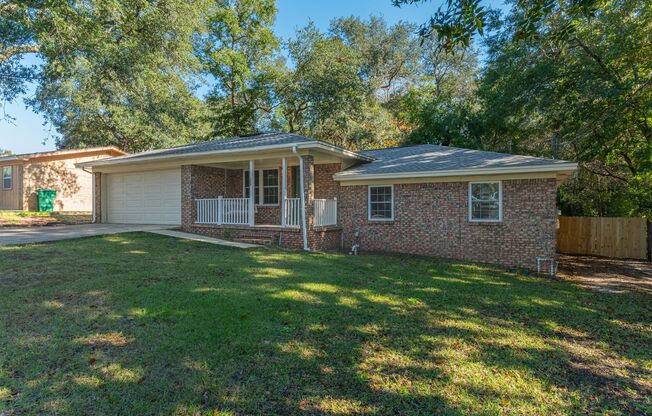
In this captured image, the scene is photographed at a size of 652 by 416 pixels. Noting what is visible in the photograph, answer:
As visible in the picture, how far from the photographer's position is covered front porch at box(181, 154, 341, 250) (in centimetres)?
1143

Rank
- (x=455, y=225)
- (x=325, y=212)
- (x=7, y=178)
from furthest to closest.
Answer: (x=7, y=178) → (x=325, y=212) → (x=455, y=225)

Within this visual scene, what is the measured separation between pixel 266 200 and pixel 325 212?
3.09m

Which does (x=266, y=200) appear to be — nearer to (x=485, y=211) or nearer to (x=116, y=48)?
(x=116, y=48)

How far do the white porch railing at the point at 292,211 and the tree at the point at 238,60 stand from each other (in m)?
15.0

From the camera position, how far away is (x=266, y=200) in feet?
47.3

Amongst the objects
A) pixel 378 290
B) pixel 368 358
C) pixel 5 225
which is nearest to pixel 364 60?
pixel 5 225

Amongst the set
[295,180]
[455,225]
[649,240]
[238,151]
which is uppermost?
[238,151]

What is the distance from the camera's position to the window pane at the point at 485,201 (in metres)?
10.5

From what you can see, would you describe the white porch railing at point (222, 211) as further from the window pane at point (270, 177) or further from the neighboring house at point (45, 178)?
the neighboring house at point (45, 178)

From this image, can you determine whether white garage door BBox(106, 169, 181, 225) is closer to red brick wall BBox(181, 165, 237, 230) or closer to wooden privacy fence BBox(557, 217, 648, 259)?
red brick wall BBox(181, 165, 237, 230)

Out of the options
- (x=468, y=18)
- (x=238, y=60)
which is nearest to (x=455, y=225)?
(x=468, y=18)

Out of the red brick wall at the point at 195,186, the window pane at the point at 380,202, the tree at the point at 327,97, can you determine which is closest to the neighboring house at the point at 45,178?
the red brick wall at the point at 195,186

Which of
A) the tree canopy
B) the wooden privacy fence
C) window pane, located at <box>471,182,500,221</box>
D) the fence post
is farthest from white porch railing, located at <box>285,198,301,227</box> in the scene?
the fence post

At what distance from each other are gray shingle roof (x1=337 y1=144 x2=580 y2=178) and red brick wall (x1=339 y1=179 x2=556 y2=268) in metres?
0.52
